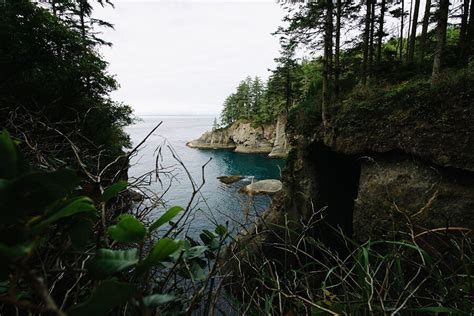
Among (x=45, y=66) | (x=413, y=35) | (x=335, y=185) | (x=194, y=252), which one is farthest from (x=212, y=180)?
(x=194, y=252)

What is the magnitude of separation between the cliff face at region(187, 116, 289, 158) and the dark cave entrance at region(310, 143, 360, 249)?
78.8 ft

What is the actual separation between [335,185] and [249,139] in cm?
3144

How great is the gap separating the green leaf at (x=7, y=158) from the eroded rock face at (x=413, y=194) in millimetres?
4571

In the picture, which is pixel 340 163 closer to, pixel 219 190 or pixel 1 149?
pixel 1 149

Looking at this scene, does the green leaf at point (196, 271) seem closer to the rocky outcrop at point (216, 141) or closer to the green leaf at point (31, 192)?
the green leaf at point (31, 192)

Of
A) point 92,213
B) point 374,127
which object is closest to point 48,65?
point 92,213

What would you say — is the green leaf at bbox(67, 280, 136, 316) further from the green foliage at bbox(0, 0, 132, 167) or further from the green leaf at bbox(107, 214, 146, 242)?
the green foliage at bbox(0, 0, 132, 167)

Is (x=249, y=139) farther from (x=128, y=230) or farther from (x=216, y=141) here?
(x=128, y=230)

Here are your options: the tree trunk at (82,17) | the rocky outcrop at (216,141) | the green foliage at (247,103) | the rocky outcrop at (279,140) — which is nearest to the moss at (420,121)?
the tree trunk at (82,17)

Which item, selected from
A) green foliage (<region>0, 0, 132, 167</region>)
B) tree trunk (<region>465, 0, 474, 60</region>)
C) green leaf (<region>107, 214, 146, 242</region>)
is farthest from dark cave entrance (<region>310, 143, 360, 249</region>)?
green leaf (<region>107, 214, 146, 242</region>)

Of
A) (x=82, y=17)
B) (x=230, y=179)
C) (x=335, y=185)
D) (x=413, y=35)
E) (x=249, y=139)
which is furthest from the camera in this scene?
(x=249, y=139)

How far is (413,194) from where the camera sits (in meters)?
5.28

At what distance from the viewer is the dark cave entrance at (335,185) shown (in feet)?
26.7

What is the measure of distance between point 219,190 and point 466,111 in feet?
51.0
